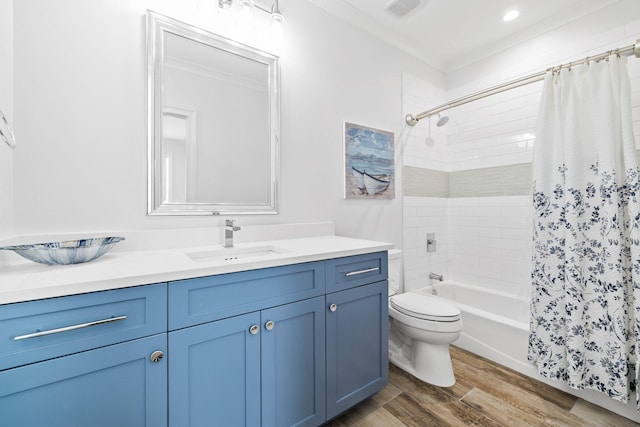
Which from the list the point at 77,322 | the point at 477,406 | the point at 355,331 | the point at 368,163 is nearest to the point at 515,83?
the point at 368,163

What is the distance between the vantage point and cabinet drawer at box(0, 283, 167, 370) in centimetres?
70

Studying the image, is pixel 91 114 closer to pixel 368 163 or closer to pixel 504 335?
pixel 368 163

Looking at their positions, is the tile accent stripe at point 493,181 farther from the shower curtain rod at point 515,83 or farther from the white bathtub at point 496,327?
the white bathtub at point 496,327

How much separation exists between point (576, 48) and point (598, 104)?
33.0 inches

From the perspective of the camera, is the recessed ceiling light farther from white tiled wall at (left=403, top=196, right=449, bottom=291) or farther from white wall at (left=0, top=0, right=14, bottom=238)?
white wall at (left=0, top=0, right=14, bottom=238)

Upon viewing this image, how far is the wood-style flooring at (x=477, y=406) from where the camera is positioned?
1443mm

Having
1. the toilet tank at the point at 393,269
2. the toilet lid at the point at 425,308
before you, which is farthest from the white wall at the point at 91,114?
the toilet lid at the point at 425,308

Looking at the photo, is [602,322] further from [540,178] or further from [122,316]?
[122,316]

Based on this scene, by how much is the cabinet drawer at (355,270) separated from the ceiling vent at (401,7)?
1.77 metres

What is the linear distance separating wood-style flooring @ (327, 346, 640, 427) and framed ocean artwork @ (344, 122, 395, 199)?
1.33 meters

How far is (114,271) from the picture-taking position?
2.89 ft

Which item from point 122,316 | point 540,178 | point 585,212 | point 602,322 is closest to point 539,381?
point 602,322

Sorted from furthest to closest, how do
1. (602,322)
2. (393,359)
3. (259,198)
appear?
(393,359)
(259,198)
(602,322)

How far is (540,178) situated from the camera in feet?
5.73
